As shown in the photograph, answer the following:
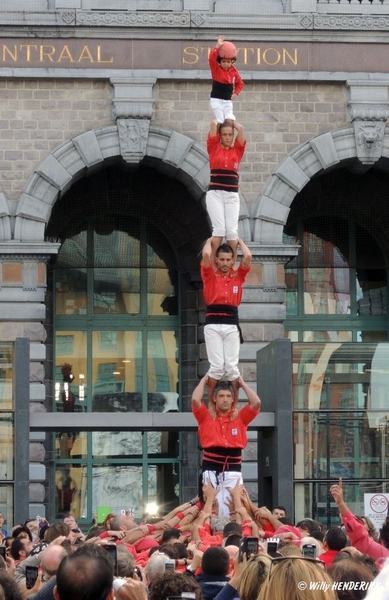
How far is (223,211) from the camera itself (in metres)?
17.8

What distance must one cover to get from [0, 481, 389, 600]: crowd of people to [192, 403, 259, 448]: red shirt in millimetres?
846

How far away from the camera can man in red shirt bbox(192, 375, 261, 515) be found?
1745 centimetres

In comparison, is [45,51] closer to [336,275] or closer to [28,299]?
[28,299]

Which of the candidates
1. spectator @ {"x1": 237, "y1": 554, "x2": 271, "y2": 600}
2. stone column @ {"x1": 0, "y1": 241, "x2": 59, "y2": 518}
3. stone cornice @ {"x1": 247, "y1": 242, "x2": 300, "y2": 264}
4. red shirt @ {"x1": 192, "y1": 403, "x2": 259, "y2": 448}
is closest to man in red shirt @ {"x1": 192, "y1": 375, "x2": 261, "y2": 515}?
red shirt @ {"x1": 192, "y1": 403, "x2": 259, "y2": 448}

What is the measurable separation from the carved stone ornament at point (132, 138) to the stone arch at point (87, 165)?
7 centimetres

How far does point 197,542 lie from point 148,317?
15.4m

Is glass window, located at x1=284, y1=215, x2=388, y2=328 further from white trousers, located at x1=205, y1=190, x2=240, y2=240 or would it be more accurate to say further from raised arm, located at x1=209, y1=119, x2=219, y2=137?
raised arm, located at x1=209, y1=119, x2=219, y2=137

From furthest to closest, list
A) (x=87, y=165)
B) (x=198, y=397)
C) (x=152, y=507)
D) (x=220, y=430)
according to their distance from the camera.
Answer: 1. (x=152, y=507)
2. (x=87, y=165)
3. (x=220, y=430)
4. (x=198, y=397)

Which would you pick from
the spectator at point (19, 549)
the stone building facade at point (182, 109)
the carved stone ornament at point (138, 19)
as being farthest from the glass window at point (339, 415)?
the spectator at point (19, 549)

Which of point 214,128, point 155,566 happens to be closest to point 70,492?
point 214,128

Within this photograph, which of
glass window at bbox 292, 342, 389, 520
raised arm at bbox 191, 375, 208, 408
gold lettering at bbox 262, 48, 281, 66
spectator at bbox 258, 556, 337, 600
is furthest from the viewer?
gold lettering at bbox 262, 48, 281, 66

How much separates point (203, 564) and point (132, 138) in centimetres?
1646

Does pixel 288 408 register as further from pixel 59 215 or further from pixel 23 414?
pixel 59 215

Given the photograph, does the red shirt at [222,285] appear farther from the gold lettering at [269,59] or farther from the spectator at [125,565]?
the spectator at [125,565]
